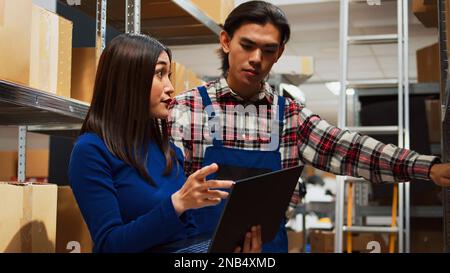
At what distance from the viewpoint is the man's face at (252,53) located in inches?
77.4

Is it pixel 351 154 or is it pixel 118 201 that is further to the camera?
pixel 351 154

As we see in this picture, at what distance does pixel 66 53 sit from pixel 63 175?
2.03 meters

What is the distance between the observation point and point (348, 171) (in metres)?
2.03

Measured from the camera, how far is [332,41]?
24.1 ft

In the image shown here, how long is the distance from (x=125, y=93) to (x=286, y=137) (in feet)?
2.29

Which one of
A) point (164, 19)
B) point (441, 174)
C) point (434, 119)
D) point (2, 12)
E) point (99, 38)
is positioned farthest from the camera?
point (434, 119)

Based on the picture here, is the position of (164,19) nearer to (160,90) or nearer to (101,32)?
(101,32)

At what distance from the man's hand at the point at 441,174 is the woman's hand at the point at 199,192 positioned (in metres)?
0.85

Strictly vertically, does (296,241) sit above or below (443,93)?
below

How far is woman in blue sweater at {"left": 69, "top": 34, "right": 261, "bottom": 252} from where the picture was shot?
132 centimetres

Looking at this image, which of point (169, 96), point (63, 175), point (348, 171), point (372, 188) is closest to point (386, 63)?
point (372, 188)

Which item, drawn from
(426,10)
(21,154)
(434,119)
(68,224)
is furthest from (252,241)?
(434,119)
